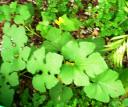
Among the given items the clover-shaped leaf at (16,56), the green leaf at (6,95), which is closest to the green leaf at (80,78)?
the clover-shaped leaf at (16,56)

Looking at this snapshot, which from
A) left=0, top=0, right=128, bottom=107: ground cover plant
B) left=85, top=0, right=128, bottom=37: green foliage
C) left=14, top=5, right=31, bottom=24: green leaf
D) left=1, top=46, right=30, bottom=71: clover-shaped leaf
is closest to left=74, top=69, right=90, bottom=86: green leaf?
left=0, top=0, right=128, bottom=107: ground cover plant

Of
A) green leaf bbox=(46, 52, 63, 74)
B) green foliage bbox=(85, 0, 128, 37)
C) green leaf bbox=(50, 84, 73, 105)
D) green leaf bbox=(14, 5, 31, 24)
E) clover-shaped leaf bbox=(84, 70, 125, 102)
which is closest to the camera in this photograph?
green leaf bbox=(46, 52, 63, 74)

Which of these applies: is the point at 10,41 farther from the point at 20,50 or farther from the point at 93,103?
the point at 93,103

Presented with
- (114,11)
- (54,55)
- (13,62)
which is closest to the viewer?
(54,55)

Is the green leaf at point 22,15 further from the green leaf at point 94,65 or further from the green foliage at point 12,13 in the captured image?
the green leaf at point 94,65

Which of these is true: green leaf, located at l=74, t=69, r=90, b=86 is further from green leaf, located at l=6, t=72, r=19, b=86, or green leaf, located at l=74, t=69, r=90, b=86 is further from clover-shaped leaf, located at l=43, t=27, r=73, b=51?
green leaf, located at l=6, t=72, r=19, b=86

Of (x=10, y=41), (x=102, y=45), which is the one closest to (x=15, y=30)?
(x=10, y=41)

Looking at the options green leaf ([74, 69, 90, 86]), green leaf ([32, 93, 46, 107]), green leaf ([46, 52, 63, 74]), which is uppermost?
green leaf ([46, 52, 63, 74])

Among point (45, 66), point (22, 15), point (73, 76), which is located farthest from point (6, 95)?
point (22, 15)
